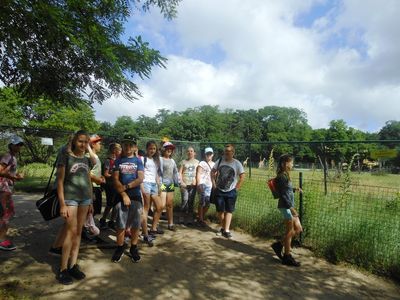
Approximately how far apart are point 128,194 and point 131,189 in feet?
0.26

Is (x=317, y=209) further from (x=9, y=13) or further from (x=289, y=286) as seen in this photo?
(x=9, y=13)

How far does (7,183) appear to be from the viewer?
16.2 ft

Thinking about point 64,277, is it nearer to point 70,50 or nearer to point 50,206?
point 50,206

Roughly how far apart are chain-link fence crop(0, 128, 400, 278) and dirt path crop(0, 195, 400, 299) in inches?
13.5

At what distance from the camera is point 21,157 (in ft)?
42.4

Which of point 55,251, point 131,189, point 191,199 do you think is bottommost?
point 55,251

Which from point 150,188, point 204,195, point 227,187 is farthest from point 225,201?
point 150,188

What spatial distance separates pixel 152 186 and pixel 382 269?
145 inches

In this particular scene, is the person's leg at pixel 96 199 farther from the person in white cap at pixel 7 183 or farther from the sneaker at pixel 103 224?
the person in white cap at pixel 7 183

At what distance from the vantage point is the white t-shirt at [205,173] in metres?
7.30

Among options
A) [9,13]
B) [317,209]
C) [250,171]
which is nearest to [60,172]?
[9,13]

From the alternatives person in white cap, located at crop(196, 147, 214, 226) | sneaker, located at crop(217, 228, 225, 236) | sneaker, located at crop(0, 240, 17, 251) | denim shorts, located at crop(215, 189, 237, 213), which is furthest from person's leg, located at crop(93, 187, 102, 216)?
sneaker, located at crop(217, 228, 225, 236)

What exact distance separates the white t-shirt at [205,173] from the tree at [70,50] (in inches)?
79.6

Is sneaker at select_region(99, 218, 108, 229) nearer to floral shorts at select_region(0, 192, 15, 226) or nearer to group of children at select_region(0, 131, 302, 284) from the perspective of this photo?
group of children at select_region(0, 131, 302, 284)
